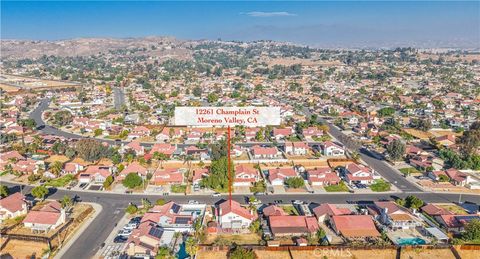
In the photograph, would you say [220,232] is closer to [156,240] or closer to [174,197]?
[156,240]

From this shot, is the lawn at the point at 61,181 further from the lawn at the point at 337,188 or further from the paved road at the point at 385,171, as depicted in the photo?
the paved road at the point at 385,171

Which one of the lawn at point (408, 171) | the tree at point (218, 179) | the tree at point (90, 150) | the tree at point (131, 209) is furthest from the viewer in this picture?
the tree at point (90, 150)

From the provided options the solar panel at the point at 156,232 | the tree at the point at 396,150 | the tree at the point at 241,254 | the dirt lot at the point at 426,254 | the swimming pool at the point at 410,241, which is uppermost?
the tree at the point at 396,150

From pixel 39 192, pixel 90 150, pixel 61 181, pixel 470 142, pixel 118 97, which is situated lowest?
pixel 61 181

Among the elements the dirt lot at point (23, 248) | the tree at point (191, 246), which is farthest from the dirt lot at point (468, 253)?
the dirt lot at point (23, 248)

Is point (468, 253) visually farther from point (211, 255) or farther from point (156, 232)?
point (156, 232)

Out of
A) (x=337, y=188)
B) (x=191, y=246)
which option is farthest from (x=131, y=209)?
(x=337, y=188)
